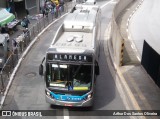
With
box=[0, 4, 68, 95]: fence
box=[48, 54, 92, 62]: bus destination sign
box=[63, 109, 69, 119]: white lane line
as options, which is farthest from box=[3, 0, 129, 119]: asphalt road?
box=[48, 54, 92, 62]: bus destination sign

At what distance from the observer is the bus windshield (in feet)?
47.2

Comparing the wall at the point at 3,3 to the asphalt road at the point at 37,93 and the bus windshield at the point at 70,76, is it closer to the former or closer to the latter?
the asphalt road at the point at 37,93

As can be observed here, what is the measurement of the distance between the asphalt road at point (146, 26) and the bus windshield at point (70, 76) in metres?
10.4

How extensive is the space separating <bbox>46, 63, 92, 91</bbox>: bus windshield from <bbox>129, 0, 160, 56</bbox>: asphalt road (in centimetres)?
1040

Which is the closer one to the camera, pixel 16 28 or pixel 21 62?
pixel 21 62

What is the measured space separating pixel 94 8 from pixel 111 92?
9.38 m

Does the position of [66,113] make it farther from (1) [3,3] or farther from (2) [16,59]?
(1) [3,3]

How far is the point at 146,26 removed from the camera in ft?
112

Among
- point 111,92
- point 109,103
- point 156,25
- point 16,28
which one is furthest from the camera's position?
point 156,25

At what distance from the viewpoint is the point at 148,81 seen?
18125mm

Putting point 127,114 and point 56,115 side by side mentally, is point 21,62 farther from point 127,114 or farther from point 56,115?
point 127,114

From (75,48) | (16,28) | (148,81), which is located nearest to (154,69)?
(148,81)

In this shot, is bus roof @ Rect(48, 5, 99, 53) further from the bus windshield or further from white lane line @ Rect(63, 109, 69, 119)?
white lane line @ Rect(63, 109, 69, 119)

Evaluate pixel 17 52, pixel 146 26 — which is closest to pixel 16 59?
pixel 17 52
